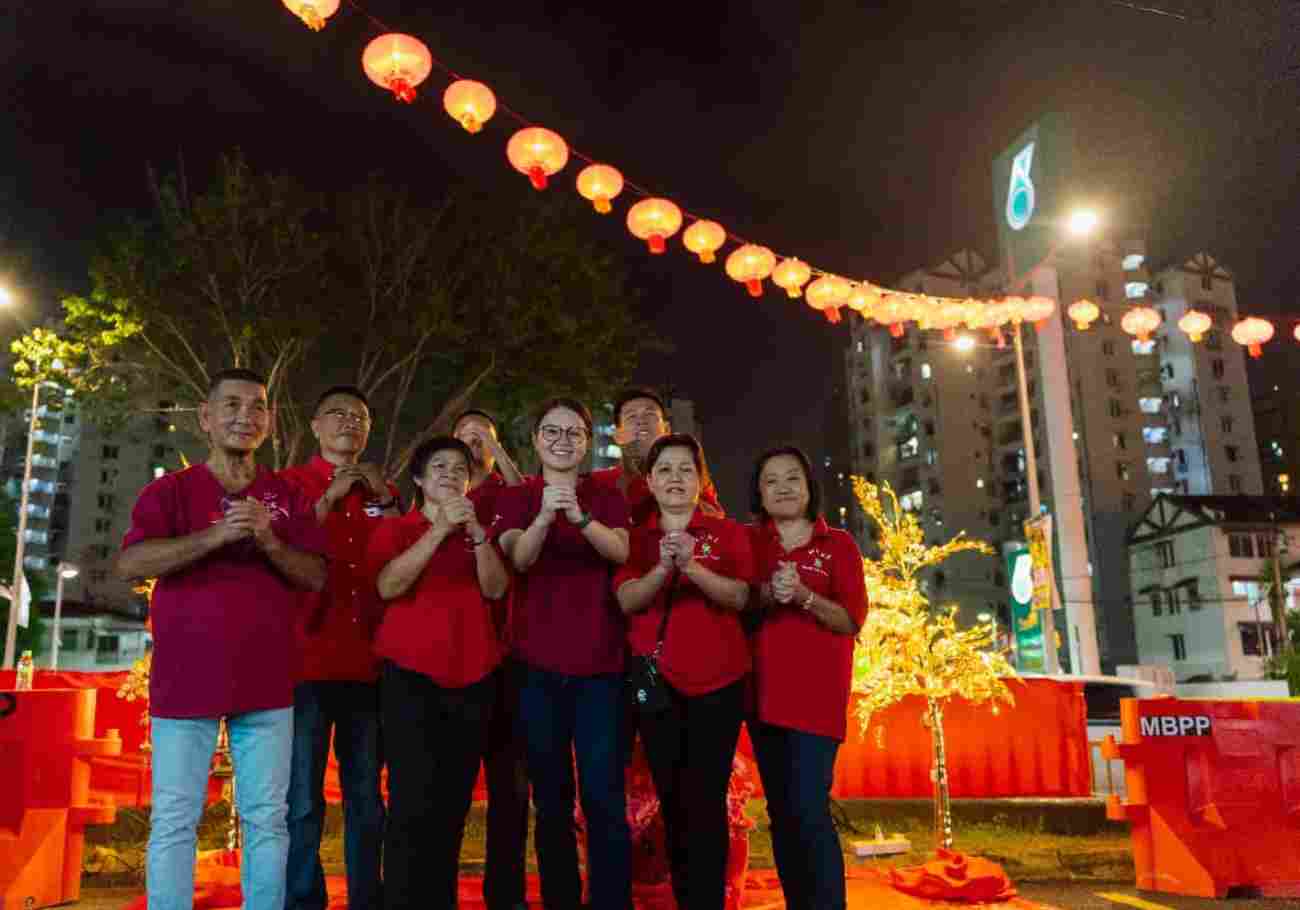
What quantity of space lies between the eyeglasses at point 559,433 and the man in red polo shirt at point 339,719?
94 centimetres

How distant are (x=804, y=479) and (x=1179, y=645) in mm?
45269

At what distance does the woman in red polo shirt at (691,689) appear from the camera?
3.58m

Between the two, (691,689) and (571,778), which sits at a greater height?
(691,689)

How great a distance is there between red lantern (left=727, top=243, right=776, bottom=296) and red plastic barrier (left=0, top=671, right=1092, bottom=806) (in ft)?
17.8

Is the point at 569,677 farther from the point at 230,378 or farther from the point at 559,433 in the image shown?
the point at 230,378

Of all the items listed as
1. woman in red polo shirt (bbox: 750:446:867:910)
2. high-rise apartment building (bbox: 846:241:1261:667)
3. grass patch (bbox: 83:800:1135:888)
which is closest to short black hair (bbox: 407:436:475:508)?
woman in red polo shirt (bbox: 750:446:867:910)

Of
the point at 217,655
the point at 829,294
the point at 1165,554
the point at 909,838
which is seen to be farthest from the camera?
the point at 1165,554

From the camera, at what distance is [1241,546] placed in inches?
1606

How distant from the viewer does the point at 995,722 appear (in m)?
9.38

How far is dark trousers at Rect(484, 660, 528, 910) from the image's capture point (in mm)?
3973

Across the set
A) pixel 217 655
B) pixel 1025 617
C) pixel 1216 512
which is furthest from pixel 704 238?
pixel 1216 512

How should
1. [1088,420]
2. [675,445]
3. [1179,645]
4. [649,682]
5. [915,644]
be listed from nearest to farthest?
[649,682], [675,445], [915,644], [1179,645], [1088,420]

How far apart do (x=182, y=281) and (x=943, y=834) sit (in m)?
13.1

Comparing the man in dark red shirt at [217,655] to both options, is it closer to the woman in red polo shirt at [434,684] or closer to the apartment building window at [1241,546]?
the woman in red polo shirt at [434,684]
